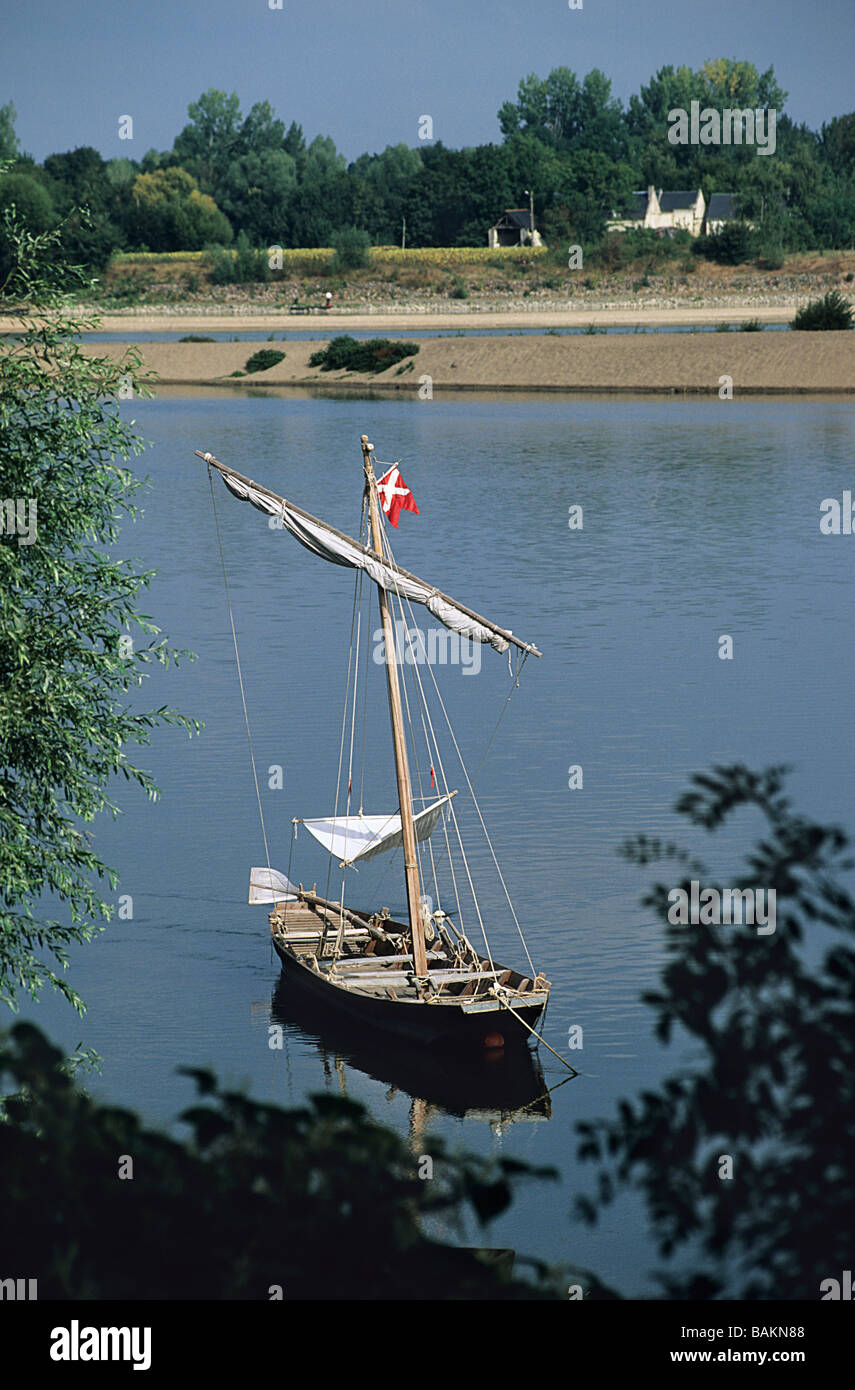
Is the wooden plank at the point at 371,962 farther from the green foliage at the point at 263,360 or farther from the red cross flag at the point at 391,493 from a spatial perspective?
the green foliage at the point at 263,360

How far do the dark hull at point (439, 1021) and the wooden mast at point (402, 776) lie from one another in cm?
96

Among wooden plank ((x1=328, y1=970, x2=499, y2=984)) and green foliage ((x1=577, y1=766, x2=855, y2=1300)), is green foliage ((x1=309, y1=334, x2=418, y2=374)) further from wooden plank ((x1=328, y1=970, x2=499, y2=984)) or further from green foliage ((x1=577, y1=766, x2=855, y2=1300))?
green foliage ((x1=577, y1=766, x2=855, y2=1300))

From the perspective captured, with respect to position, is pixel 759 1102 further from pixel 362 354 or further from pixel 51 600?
pixel 362 354

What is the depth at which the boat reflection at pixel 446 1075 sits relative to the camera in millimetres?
27375

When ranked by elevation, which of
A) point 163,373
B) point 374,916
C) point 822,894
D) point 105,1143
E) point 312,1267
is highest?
point 163,373

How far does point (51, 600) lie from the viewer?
28.3 metres

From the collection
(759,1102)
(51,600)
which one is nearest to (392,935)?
(51,600)

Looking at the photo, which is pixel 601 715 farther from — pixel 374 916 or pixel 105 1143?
pixel 105 1143

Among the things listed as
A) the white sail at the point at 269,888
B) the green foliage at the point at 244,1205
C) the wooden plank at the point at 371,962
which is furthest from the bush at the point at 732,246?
the green foliage at the point at 244,1205

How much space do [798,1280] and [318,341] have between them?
Result: 157 metres

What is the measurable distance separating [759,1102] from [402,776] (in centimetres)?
2222

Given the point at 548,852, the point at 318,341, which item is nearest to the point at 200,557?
the point at 548,852

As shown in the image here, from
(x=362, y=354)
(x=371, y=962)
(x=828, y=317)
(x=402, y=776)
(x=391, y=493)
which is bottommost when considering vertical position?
(x=371, y=962)
